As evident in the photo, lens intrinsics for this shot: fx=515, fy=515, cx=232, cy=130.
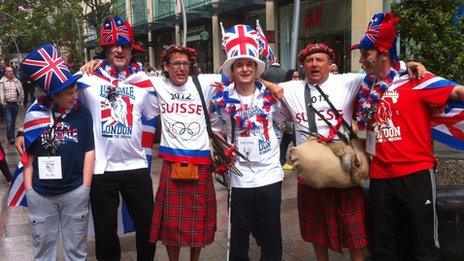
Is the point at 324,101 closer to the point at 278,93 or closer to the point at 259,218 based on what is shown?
the point at 278,93

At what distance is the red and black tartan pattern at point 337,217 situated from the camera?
12.1ft

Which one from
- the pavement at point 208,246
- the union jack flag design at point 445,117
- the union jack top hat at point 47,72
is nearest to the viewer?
the union jack flag design at point 445,117

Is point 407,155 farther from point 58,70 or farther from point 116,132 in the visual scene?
point 58,70

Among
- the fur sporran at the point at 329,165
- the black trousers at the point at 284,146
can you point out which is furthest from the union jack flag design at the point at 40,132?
the black trousers at the point at 284,146

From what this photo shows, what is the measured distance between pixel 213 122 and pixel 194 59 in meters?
0.51

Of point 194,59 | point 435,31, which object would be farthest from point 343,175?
point 435,31

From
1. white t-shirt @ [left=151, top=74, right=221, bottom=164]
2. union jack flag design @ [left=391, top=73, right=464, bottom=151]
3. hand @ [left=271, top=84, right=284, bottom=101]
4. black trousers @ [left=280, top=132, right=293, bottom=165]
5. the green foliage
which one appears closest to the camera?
union jack flag design @ [left=391, top=73, right=464, bottom=151]

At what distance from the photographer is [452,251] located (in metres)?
3.94

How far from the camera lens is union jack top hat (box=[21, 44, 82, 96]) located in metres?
3.48

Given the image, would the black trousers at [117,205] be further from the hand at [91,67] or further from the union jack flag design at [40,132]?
the hand at [91,67]

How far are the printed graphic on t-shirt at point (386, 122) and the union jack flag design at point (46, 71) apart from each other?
211 centimetres

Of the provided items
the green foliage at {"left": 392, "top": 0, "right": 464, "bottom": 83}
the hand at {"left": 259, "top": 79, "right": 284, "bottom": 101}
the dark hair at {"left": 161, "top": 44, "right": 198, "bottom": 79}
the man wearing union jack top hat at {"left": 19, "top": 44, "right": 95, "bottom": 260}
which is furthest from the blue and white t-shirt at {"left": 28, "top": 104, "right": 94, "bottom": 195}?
the green foliage at {"left": 392, "top": 0, "right": 464, "bottom": 83}

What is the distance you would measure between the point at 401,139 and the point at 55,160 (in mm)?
2326

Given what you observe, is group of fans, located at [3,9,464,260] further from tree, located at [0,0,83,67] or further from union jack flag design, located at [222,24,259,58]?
tree, located at [0,0,83,67]
